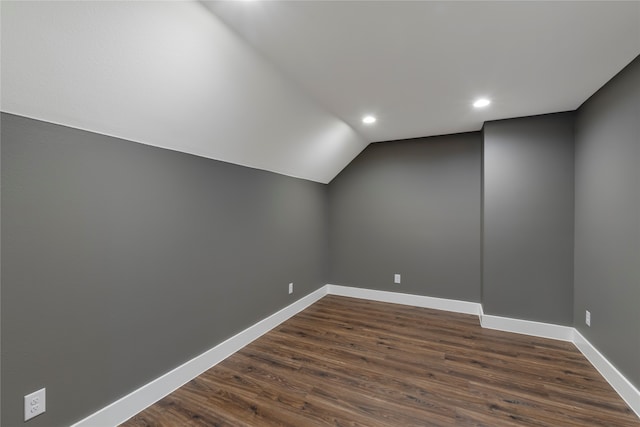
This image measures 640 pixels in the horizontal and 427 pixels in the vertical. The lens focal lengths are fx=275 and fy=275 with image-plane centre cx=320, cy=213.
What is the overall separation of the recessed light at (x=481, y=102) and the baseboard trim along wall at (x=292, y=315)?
2.30 meters

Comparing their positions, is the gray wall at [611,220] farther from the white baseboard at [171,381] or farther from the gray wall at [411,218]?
the white baseboard at [171,381]

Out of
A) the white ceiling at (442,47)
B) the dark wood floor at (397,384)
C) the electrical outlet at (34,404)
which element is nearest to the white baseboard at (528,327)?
the dark wood floor at (397,384)

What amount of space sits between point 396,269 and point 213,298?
2618 millimetres

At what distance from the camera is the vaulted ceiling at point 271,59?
1250 millimetres

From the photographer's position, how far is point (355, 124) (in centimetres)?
331

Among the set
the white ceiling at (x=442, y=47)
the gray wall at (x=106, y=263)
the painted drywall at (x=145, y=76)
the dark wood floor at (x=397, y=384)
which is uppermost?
the white ceiling at (x=442, y=47)

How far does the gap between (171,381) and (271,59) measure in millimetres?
2437

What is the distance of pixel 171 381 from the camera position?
2037 mm

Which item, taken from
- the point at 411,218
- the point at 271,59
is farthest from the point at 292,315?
the point at 271,59

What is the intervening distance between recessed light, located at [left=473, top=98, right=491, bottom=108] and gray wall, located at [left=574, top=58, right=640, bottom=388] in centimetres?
83

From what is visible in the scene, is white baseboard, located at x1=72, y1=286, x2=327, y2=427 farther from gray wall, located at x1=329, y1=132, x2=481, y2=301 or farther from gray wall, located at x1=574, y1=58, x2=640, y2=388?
gray wall, located at x1=574, y1=58, x2=640, y2=388

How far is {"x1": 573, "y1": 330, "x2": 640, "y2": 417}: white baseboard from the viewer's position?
1818 mm

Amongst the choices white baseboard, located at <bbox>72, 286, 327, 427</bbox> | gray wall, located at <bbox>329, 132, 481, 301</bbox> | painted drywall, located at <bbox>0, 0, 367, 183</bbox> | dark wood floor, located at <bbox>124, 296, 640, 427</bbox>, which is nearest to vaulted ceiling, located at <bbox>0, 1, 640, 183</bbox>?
painted drywall, located at <bbox>0, 0, 367, 183</bbox>

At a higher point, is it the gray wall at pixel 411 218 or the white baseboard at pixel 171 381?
the gray wall at pixel 411 218
